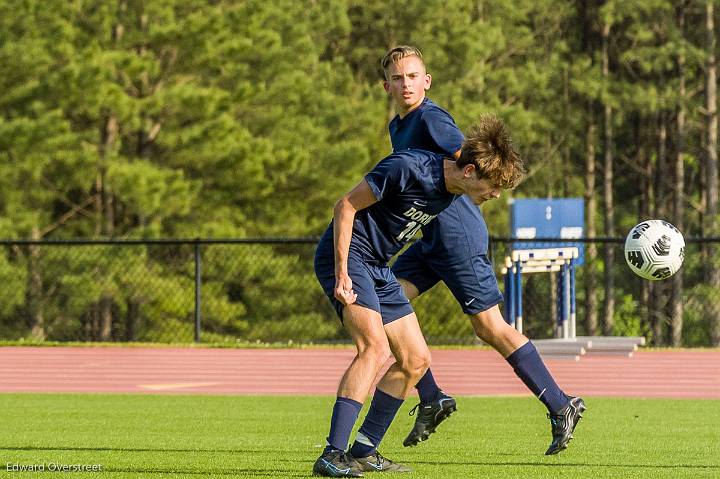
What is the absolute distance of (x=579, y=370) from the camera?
15.9m

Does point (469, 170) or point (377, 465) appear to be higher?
point (469, 170)

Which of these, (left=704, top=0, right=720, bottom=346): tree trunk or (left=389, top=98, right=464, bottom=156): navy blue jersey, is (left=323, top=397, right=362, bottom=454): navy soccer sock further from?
(left=704, top=0, right=720, bottom=346): tree trunk

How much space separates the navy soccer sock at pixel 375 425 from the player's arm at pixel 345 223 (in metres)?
0.80

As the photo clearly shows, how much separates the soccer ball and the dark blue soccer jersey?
3.41ft

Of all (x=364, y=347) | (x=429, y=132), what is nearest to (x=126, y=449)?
(x=364, y=347)

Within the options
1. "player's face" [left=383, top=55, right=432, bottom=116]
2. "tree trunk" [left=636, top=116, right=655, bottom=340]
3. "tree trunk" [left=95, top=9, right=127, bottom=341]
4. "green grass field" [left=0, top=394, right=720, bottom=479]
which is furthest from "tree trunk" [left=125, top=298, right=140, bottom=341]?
"player's face" [left=383, top=55, right=432, bottom=116]

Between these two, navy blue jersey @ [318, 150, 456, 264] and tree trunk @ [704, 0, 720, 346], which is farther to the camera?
tree trunk @ [704, 0, 720, 346]

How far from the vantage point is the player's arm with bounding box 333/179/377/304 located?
6977 millimetres

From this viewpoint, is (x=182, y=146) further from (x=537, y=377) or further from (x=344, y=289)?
(x=344, y=289)

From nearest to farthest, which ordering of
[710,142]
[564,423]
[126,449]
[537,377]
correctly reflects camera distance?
1. [564,423]
2. [537,377]
3. [126,449]
4. [710,142]

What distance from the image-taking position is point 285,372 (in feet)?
53.2

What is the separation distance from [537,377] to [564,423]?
0.32m

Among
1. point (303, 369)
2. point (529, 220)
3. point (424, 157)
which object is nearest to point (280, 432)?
point (424, 157)
